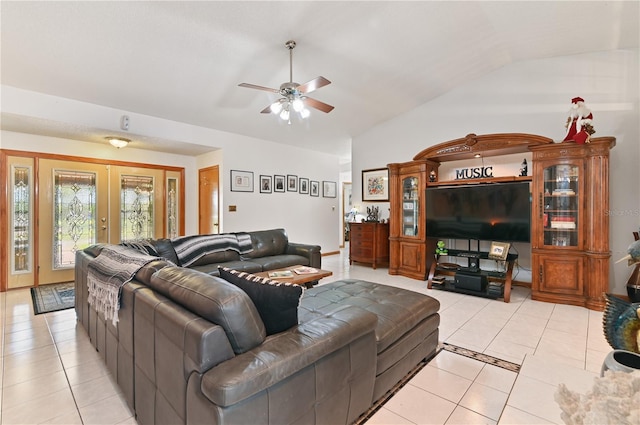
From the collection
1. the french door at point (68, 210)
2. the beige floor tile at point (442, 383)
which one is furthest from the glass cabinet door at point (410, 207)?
the french door at point (68, 210)

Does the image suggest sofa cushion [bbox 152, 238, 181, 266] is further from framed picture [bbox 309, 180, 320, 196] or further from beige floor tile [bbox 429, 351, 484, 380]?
framed picture [bbox 309, 180, 320, 196]

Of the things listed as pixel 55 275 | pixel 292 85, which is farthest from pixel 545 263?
pixel 55 275

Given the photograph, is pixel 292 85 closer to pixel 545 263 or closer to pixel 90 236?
pixel 545 263

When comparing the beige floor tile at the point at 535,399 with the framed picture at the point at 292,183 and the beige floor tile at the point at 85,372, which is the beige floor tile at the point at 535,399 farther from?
the framed picture at the point at 292,183

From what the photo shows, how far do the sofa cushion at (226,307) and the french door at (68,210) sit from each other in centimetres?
464

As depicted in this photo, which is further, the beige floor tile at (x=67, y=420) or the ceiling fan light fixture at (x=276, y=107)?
the ceiling fan light fixture at (x=276, y=107)

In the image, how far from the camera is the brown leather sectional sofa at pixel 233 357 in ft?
3.59

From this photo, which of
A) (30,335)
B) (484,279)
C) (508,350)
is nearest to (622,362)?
(508,350)

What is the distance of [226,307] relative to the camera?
121cm

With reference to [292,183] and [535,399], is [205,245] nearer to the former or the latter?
[292,183]

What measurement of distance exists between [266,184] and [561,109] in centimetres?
494

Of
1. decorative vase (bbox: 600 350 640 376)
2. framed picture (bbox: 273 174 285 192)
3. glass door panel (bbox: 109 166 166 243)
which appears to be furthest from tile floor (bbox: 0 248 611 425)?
framed picture (bbox: 273 174 285 192)

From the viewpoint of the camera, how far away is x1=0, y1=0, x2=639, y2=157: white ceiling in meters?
2.77

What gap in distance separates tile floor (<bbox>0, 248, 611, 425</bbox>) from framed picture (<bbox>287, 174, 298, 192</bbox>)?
13.2 feet
